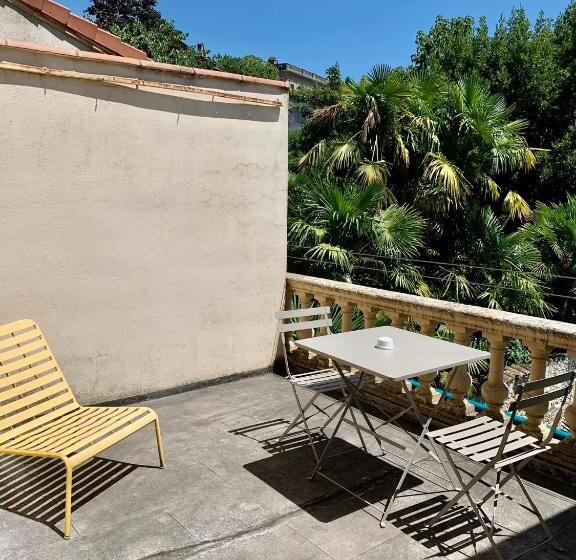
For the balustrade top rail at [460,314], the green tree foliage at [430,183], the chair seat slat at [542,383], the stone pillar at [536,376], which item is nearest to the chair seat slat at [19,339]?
the balustrade top rail at [460,314]

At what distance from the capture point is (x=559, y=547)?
9.50 ft

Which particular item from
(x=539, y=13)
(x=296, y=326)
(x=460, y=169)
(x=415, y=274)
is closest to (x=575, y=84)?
(x=539, y=13)

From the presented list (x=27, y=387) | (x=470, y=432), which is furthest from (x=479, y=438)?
(x=27, y=387)

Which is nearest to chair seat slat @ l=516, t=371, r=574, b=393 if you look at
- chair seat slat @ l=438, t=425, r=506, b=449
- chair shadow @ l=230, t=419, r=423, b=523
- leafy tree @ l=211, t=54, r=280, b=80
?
chair seat slat @ l=438, t=425, r=506, b=449

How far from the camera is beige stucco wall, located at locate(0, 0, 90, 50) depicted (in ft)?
17.6

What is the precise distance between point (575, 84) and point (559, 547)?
18087 millimetres

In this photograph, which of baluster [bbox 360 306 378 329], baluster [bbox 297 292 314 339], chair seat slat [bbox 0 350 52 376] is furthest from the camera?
baluster [bbox 297 292 314 339]

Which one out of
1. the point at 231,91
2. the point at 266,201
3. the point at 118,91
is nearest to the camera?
the point at 118,91

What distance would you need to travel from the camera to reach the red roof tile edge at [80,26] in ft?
17.6

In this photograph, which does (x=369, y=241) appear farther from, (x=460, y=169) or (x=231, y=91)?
(x=460, y=169)

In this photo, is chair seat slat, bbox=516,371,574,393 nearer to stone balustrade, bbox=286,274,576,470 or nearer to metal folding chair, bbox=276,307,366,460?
stone balustrade, bbox=286,274,576,470

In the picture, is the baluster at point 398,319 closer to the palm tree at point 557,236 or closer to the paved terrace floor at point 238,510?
the paved terrace floor at point 238,510

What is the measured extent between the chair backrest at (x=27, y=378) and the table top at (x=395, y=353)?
5.70 feet

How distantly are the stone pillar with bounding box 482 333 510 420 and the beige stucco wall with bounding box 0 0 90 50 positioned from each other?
187 inches
